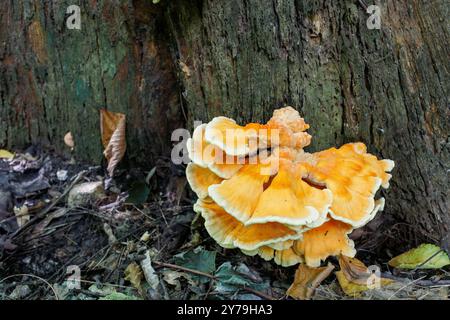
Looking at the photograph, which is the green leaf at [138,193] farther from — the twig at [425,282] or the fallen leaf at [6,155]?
the twig at [425,282]

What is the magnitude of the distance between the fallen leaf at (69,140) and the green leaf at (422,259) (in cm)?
303

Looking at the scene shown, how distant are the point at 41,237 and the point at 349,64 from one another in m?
2.82

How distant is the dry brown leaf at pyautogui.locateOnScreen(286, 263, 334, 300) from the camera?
3219mm

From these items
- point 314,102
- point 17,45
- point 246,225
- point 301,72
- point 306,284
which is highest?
point 17,45

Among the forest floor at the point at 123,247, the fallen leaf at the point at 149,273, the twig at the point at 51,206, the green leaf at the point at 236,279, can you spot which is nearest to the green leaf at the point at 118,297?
the forest floor at the point at 123,247

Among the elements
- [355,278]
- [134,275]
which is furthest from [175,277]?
[355,278]

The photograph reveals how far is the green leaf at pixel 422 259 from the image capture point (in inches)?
132

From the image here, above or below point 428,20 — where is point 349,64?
below

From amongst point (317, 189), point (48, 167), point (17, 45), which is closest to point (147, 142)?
point (48, 167)

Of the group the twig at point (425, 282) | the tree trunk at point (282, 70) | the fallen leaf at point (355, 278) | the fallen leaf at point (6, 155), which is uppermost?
the tree trunk at point (282, 70)

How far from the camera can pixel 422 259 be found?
3424 mm

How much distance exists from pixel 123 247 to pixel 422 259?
2.28 metres

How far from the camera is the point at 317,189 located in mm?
2920

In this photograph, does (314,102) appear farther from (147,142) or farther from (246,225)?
(147,142)
